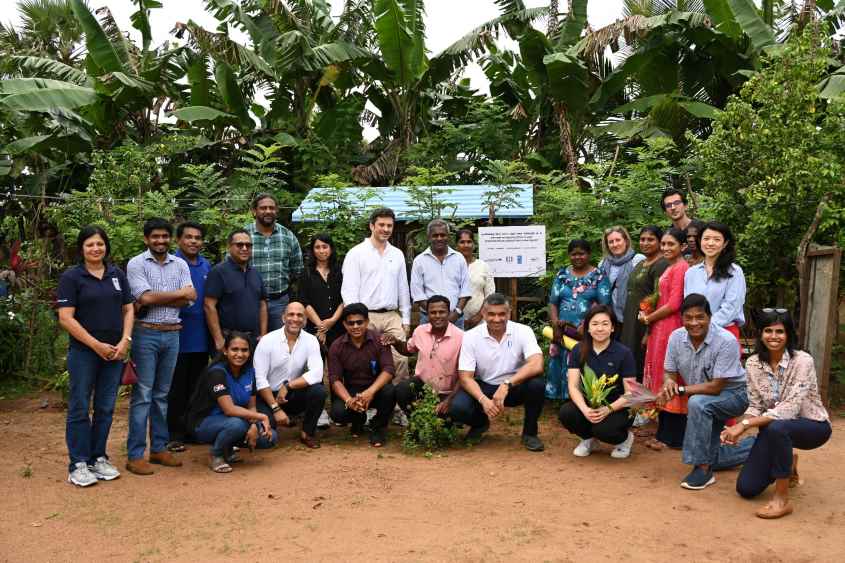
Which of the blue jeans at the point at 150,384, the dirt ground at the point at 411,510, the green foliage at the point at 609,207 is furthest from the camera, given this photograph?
the green foliage at the point at 609,207

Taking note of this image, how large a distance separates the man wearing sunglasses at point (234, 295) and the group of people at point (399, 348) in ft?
0.04

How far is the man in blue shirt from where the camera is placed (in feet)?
19.4

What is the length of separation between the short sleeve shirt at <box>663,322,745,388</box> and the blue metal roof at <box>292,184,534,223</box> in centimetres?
371

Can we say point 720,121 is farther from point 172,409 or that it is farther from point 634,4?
point 634,4

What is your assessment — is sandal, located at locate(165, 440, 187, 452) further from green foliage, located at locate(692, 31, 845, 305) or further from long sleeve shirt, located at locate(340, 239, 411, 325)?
green foliage, located at locate(692, 31, 845, 305)

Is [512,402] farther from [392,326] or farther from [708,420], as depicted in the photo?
[708,420]

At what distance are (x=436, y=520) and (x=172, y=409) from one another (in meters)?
2.69

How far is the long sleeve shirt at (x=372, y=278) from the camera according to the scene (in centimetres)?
655

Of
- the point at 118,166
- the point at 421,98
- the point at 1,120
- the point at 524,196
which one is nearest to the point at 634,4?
the point at 421,98

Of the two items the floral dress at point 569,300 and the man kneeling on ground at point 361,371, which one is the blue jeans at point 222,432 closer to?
the man kneeling on ground at point 361,371

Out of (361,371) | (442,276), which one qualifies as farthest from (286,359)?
(442,276)

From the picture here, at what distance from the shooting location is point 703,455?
4.91 meters

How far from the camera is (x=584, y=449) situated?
5703 millimetres

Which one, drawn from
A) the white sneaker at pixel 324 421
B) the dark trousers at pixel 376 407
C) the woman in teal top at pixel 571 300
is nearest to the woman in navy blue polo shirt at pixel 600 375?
the woman in teal top at pixel 571 300
